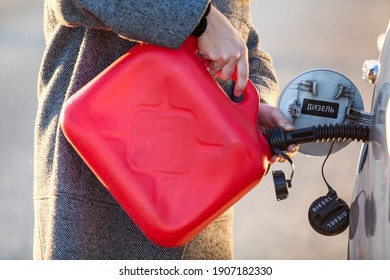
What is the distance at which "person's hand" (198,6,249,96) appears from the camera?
3.67ft

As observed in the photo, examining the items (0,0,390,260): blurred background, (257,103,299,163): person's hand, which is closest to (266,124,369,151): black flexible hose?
(257,103,299,163): person's hand

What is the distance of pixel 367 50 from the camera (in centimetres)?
482

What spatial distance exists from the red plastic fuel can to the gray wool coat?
2.4 inches

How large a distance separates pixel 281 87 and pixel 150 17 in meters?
3.26

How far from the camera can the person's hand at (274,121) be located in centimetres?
115

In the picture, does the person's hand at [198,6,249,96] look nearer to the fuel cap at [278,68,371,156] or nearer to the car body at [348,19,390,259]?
the fuel cap at [278,68,371,156]

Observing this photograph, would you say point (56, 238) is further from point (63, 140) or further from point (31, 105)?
point (31, 105)

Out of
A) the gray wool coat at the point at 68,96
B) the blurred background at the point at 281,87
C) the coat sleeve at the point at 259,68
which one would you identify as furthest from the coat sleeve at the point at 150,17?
the blurred background at the point at 281,87

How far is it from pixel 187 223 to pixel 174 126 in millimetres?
156

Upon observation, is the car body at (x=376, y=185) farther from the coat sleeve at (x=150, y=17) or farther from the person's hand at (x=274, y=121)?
the coat sleeve at (x=150, y=17)

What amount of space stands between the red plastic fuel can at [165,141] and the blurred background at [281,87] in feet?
7.23

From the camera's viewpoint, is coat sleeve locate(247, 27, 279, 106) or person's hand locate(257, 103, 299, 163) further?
coat sleeve locate(247, 27, 279, 106)

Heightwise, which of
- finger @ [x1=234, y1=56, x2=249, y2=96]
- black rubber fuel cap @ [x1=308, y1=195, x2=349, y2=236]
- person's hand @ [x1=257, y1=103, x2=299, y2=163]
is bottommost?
black rubber fuel cap @ [x1=308, y1=195, x2=349, y2=236]

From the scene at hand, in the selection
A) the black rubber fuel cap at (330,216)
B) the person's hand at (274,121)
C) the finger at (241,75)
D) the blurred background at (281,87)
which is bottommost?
the blurred background at (281,87)
